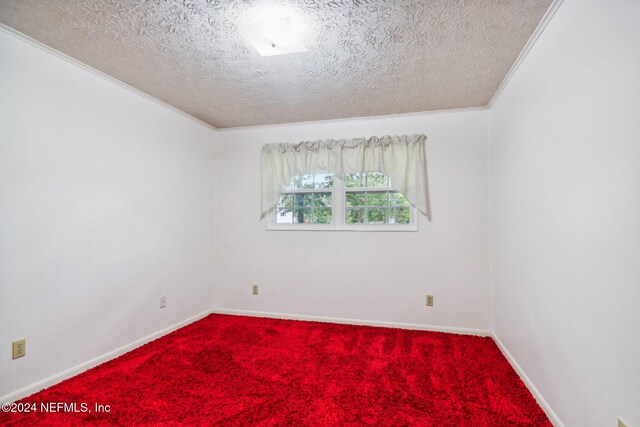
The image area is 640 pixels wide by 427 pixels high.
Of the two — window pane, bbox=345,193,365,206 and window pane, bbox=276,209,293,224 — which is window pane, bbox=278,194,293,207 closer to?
window pane, bbox=276,209,293,224

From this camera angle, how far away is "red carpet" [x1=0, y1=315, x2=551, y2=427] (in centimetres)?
182

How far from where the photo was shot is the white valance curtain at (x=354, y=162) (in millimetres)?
3307

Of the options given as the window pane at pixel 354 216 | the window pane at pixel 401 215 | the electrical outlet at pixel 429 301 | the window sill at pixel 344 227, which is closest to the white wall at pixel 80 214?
the window sill at pixel 344 227

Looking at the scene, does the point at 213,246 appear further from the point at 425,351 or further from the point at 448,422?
the point at 448,422

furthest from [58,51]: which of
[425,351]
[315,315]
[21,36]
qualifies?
[425,351]

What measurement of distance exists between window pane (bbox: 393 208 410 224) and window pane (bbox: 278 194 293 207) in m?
1.27

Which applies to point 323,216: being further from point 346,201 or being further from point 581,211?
point 581,211

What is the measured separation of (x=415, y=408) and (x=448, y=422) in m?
0.20

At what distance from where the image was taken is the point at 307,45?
6.73 feet

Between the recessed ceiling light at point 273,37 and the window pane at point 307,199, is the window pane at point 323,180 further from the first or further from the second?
the recessed ceiling light at point 273,37

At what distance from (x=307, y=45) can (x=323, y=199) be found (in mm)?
1924

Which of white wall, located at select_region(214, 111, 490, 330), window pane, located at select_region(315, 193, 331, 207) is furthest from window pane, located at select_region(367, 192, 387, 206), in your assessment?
window pane, located at select_region(315, 193, 331, 207)

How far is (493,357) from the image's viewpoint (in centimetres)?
262

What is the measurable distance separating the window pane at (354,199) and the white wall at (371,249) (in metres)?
0.36
